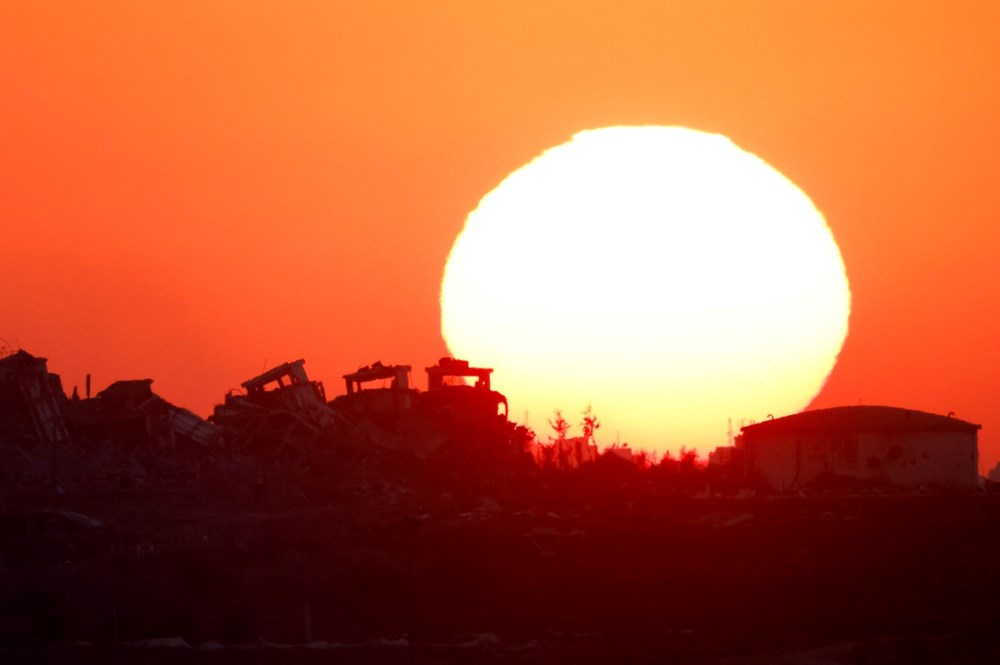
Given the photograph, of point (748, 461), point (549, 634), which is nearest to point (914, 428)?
point (748, 461)

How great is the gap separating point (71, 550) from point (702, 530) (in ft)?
53.3

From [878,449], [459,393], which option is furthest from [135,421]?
[878,449]

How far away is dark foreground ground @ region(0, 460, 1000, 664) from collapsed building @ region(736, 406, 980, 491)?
13.1 ft

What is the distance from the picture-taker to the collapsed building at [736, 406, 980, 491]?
5141 cm

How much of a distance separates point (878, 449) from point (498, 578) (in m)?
21.9

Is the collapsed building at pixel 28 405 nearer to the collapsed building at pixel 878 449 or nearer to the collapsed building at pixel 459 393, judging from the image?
the collapsed building at pixel 459 393

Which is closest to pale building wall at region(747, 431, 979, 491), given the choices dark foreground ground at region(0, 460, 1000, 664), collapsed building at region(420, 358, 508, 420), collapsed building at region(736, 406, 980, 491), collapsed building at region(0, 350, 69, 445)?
collapsed building at region(736, 406, 980, 491)

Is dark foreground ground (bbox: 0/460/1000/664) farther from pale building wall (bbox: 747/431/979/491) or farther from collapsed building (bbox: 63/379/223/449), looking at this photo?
collapsed building (bbox: 63/379/223/449)

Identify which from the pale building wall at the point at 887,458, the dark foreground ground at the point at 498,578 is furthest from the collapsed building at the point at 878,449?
the dark foreground ground at the point at 498,578

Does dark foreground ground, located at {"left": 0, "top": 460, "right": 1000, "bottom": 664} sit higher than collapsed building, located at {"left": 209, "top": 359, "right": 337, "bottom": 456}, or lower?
lower

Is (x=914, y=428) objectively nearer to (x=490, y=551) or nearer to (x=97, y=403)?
(x=490, y=551)

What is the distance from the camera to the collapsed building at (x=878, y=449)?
169 feet

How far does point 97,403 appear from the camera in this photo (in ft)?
177

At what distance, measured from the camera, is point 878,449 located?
51.4 metres
